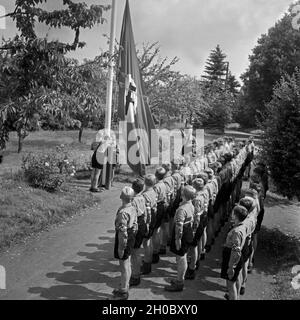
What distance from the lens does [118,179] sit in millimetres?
15203

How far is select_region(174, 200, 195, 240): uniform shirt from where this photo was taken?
6.77m

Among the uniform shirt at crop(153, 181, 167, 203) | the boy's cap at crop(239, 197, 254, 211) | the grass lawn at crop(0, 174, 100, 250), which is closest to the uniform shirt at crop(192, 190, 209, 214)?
the uniform shirt at crop(153, 181, 167, 203)

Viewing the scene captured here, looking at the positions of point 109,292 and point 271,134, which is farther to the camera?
point 271,134

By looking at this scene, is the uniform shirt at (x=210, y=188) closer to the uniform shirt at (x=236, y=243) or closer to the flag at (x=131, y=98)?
the uniform shirt at (x=236, y=243)

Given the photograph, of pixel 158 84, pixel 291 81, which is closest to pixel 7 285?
pixel 291 81

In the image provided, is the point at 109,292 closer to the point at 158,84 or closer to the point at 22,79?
the point at 22,79

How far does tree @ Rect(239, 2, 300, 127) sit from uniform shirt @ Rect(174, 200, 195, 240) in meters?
34.1

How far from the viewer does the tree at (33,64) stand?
236 inches

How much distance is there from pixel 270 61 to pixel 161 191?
1463 inches

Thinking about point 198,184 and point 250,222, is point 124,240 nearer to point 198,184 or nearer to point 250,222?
point 250,222

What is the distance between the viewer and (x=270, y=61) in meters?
41.7

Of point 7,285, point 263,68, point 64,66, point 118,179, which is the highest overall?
point 263,68

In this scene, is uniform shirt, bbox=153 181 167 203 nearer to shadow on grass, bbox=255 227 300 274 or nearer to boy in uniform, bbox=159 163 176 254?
boy in uniform, bbox=159 163 176 254

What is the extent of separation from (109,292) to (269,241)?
4.43 m
